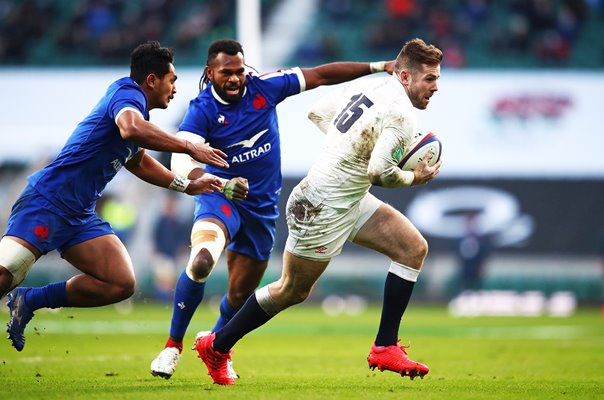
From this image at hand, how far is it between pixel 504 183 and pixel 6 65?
499 inches

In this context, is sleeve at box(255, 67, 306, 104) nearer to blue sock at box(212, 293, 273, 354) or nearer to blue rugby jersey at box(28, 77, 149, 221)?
blue rugby jersey at box(28, 77, 149, 221)

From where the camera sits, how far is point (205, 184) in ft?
23.7

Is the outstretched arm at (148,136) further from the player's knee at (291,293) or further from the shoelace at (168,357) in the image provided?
the shoelace at (168,357)

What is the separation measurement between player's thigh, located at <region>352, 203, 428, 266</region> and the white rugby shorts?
17 cm

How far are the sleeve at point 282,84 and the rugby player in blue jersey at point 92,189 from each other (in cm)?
126

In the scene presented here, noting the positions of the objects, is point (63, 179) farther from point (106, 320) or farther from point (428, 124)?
point (428, 124)

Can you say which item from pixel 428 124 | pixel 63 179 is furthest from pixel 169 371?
pixel 428 124

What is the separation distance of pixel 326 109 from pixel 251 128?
0.91m

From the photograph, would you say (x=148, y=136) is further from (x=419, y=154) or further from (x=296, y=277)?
(x=419, y=154)

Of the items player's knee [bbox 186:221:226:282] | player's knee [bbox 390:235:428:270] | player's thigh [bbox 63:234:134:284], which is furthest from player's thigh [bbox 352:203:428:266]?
player's thigh [bbox 63:234:134:284]

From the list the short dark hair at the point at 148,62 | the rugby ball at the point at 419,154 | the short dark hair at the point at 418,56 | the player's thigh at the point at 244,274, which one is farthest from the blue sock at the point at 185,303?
the short dark hair at the point at 418,56

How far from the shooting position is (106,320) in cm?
1783

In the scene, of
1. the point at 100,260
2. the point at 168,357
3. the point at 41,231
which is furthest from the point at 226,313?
the point at 41,231

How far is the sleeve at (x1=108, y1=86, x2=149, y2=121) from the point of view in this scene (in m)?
7.04
